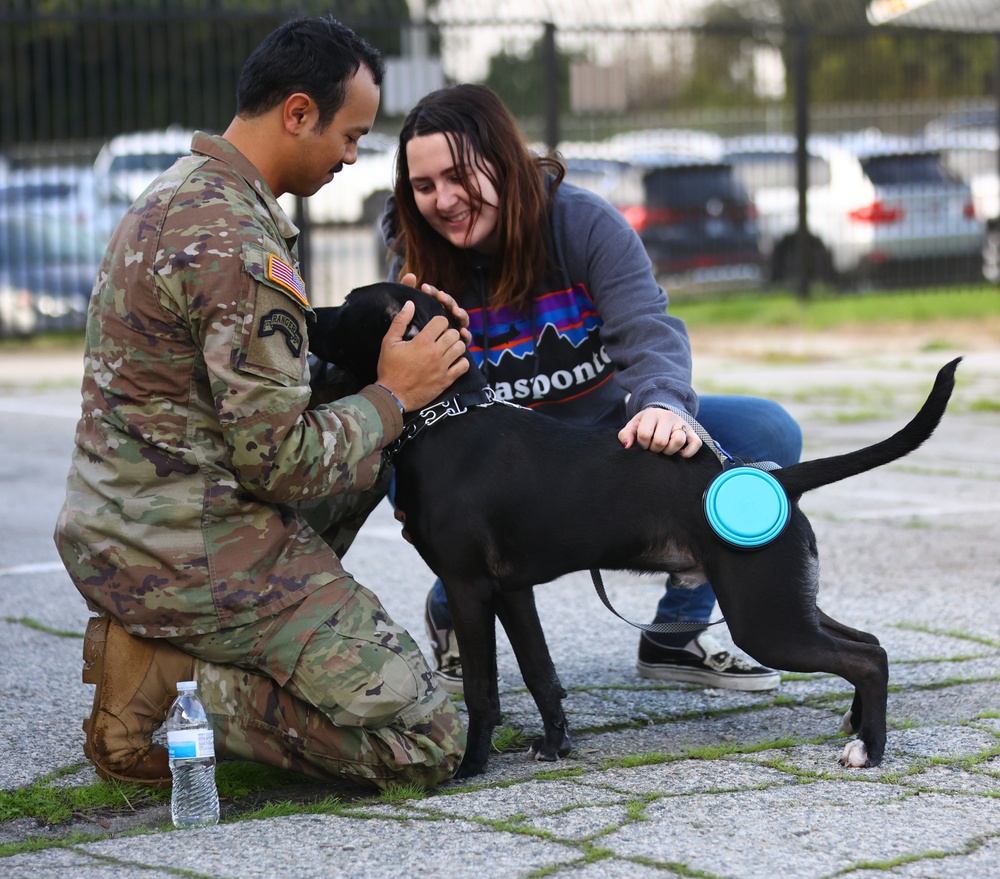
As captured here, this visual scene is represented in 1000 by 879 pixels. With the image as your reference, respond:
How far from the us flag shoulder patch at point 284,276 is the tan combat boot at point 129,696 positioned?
858 millimetres

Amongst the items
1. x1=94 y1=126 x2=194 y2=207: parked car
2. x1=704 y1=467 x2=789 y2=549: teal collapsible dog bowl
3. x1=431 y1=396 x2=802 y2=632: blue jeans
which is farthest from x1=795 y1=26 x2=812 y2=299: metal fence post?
x1=704 y1=467 x2=789 y2=549: teal collapsible dog bowl

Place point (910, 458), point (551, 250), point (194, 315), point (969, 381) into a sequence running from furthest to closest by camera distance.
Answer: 1. point (969, 381)
2. point (910, 458)
3. point (551, 250)
4. point (194, 315)

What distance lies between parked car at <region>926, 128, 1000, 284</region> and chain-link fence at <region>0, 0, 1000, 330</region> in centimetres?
3

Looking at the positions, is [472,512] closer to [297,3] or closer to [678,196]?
[678,196]

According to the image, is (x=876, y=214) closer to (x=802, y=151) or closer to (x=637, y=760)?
(x=802, y=151)

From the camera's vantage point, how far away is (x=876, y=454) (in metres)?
3.08

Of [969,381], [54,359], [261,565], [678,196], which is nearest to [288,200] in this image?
[54,359]

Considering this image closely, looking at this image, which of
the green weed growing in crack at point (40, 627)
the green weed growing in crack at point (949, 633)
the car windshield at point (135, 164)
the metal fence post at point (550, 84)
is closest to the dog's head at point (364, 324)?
the green weed growing in crack at point (40, 627)

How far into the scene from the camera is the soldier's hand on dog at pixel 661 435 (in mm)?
3131

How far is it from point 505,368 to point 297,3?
13136 mm

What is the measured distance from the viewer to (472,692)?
3.23m

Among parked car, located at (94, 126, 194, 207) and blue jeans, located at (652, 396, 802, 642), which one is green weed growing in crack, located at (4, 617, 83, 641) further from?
parked car, located at (94, 126, 194, 207)

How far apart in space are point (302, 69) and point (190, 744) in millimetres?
1502

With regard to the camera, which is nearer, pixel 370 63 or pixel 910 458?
pixel 370 63
